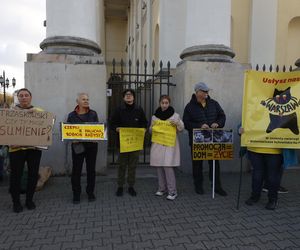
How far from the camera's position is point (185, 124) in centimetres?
588

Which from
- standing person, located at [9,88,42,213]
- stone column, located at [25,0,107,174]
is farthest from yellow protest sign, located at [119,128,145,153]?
stone column, located at [25,0,107,174]

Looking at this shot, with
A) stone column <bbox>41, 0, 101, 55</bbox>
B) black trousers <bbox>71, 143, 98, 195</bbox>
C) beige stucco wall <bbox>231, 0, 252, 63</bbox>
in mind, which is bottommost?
black trousers <bbox>71, 143, 98, 195</bbox>

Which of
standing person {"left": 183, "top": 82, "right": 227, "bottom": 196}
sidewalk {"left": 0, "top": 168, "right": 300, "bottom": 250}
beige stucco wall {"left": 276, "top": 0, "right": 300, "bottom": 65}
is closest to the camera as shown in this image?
sidewalk {"left": 0, "top": 168, "right": 300, "bottom": 250}

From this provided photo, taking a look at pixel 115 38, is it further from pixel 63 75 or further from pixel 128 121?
pixel 128 121

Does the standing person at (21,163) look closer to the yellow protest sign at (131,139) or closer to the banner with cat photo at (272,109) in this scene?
the yellow protest sign at (131,139)

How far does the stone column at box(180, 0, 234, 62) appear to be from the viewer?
7676 mm

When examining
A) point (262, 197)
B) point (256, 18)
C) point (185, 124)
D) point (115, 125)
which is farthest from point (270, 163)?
point (256, 18)

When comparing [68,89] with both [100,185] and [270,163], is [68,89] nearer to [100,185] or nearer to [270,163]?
[100,185]

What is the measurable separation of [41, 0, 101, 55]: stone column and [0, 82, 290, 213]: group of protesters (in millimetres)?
2312

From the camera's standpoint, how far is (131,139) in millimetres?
5676

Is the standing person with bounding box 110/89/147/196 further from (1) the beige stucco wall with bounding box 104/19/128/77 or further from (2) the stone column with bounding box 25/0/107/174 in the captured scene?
(1) the beige stucco wall with bounding box 104/19/128/77

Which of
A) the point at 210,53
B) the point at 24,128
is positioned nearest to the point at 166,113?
the point at 24,128

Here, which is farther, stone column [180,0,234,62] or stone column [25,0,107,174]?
stone column [180,0,234,62]

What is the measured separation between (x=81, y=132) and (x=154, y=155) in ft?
4.01
